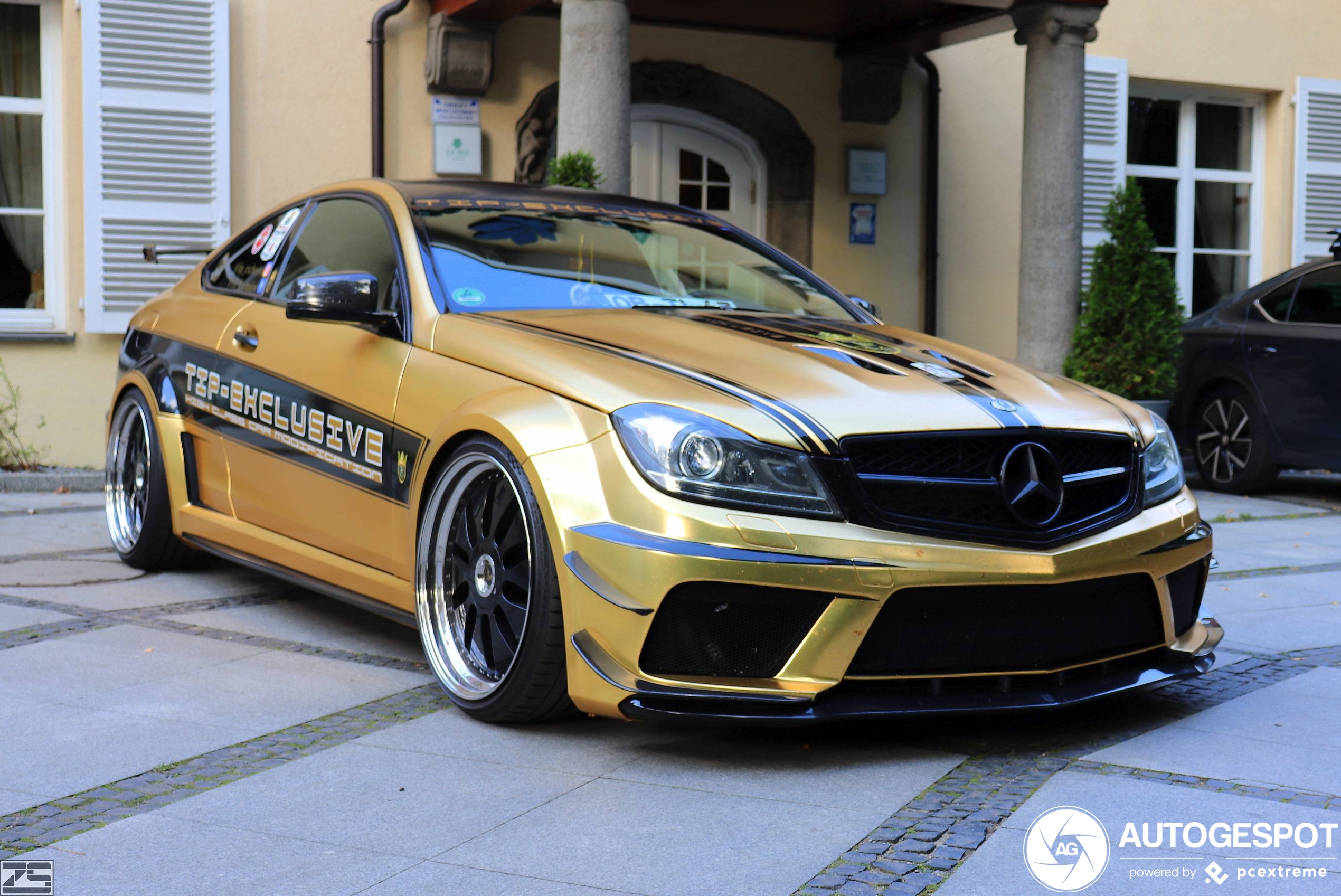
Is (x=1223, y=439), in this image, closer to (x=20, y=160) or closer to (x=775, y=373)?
(x=775, y=373)

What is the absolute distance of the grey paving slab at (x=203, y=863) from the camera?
2.55 metres

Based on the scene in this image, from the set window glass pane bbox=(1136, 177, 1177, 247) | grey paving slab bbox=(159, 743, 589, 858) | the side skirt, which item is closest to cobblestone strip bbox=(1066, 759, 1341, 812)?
grey paving slab bbox=(159, 743, 589, 858)

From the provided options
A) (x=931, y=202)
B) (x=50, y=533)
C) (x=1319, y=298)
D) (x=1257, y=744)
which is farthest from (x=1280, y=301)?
(x=50, y=533)

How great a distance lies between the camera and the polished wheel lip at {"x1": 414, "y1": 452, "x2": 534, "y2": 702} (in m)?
3.68

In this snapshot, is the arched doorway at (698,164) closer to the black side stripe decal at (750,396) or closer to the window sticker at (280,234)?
the window sticker at (280,234)

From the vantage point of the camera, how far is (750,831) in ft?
9.38

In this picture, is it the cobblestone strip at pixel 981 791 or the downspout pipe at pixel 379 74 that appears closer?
the cobblestone strip at pixel 981 791

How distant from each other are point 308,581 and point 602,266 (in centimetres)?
128

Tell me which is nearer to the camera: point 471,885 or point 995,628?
point 471,885

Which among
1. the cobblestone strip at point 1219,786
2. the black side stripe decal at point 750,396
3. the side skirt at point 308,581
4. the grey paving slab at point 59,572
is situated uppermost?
the black side stripe decal at point 750,396

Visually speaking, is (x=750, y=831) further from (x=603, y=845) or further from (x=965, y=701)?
(x=965, y=701)

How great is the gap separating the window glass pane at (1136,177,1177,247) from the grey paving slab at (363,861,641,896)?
1166 cm

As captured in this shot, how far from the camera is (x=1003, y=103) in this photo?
12344 millimetres

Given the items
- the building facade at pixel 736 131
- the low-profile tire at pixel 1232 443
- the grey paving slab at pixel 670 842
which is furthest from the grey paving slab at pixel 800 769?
the low-profile tire at pixel 1232 443
